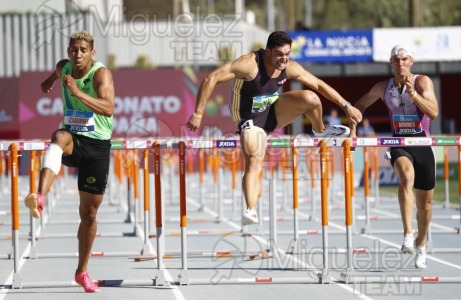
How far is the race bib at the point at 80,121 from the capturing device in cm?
1069

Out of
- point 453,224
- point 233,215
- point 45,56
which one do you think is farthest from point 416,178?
point 45,56

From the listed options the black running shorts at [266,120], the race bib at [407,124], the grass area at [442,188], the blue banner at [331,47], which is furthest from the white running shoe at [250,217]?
the blue banner at [331,47]

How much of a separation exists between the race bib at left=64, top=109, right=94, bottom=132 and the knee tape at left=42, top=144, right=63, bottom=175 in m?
0.37

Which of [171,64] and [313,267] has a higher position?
[171,64]

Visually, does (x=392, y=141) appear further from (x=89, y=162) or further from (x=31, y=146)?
(x=31, y=146)

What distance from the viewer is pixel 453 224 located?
19453mm

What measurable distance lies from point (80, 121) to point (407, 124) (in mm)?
3663

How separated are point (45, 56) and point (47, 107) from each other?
7.20 m

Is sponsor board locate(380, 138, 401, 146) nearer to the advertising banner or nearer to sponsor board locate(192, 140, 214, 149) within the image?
sponsor board locate(192, 140, 214, 149)

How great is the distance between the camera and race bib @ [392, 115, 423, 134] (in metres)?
12.5

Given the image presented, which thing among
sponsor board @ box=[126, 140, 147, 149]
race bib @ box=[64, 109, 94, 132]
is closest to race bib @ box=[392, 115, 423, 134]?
sponsor board @ box=[126, 140, 147, 149]

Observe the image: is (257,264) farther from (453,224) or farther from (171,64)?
(171,64)

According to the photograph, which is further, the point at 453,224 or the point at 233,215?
the point at 233,215

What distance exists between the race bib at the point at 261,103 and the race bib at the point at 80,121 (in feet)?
5.62
